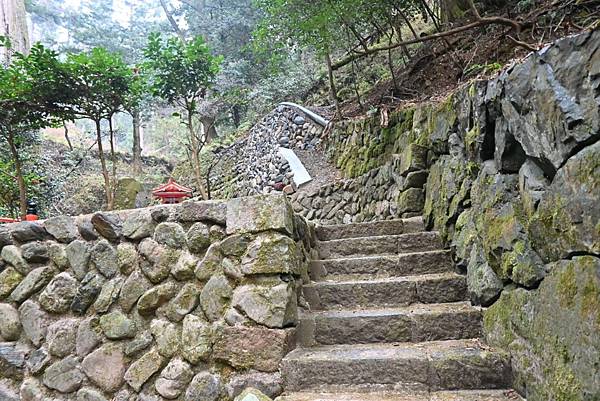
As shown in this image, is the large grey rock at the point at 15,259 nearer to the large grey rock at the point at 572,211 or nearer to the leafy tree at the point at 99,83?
the leafy tree at the point at 99,83

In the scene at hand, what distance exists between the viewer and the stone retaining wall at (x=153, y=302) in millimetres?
2035

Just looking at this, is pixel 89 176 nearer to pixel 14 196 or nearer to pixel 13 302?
pixel 14 196

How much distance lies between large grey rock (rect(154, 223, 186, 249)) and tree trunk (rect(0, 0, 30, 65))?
6.17m

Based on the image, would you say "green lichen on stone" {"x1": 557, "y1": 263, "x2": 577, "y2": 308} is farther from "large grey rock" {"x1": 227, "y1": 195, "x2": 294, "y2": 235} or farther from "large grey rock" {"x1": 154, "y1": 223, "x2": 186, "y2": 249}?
"large grey rock" {"x1": 154, "y1": 223, "x2": 186, "y2": 249}

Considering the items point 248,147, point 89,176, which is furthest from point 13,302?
point 89,176

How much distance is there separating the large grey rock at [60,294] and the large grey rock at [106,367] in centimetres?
38

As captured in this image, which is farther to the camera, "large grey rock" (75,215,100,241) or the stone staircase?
"large grey rock" (75,215,100,241)

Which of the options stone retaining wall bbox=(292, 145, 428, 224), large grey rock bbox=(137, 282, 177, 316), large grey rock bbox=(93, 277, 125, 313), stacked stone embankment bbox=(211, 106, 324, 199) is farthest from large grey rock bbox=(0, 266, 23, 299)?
stacked stone embankment bbox=(211, 106, 324, 199)

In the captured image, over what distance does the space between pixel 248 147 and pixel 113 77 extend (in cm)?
630

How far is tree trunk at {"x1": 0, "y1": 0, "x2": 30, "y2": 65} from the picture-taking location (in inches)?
253

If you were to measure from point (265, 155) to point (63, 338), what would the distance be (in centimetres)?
633

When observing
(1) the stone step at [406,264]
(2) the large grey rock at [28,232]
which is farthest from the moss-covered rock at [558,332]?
(2) the large grey rock at [28,232]

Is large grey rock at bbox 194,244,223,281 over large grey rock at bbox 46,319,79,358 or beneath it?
over

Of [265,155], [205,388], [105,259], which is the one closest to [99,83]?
[105,259]
